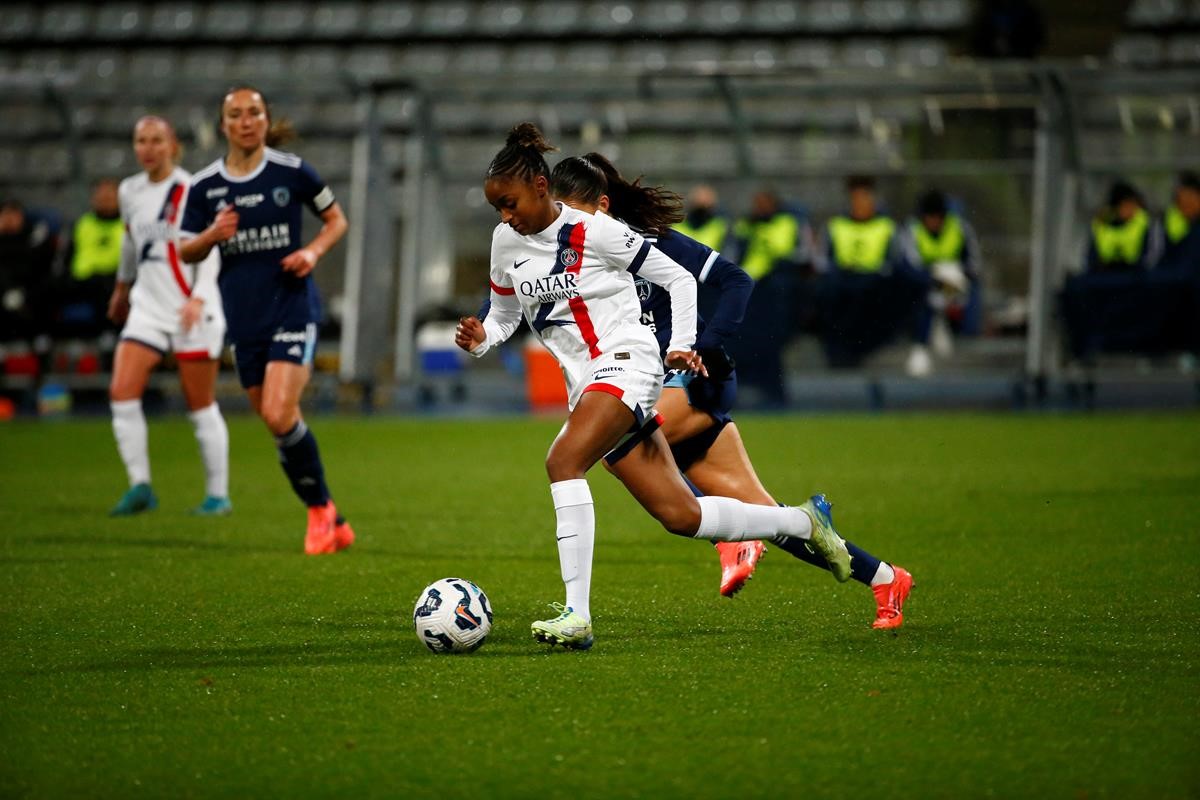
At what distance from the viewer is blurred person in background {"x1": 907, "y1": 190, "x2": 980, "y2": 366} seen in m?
15.2

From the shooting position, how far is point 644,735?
3820 millimetres

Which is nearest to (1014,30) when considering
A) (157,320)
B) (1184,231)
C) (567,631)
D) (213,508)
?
(1184,231)

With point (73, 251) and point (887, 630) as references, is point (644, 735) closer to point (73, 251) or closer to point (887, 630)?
point (887, 630)

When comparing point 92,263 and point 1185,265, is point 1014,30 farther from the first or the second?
point 92,263

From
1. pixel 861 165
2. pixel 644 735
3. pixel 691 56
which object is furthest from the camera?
pixel 691 56

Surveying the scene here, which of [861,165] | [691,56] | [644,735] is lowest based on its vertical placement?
[644,735]

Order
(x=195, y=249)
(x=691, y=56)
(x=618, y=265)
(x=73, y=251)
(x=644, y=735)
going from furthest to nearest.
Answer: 1. (x=691, y=56)
2. (x=73, y=251)
3. (x=195, y=249)
4. (x=618, y=265)
5. (x=644, y=735)

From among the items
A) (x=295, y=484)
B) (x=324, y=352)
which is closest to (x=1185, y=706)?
(x=295, y=484)

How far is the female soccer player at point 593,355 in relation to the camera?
4914 millimetres

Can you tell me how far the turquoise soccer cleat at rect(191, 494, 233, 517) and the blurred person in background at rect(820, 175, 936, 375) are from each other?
7.83m

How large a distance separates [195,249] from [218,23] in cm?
1712

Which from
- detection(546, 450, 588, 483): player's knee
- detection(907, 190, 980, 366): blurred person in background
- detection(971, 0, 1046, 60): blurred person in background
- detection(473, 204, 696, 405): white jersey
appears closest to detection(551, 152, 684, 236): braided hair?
detection(473, 204, 696, 405): white jersey

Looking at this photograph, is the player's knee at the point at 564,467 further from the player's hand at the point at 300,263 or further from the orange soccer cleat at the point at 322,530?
the player's hand at the point at 300,263

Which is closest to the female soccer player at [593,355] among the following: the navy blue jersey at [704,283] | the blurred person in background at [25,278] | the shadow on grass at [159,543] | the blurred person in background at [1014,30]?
the navy blue jersey at [704,283]
